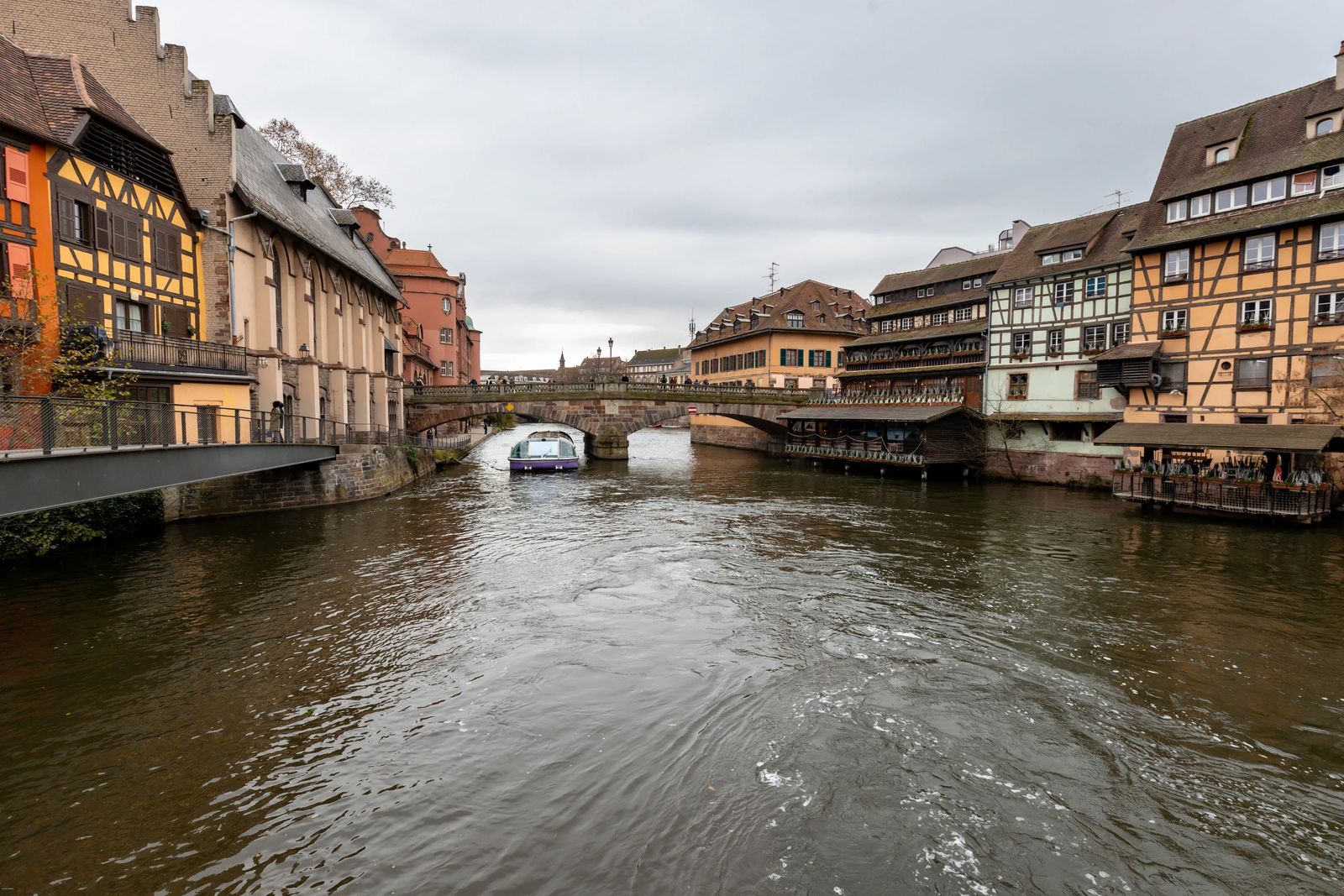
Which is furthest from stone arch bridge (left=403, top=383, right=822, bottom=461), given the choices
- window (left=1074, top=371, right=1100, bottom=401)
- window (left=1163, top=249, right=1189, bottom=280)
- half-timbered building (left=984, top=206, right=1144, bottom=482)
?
window (left=1163, top=249, right=1189, bottom=280)

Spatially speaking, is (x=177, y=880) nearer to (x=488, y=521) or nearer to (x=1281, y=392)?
(x=488, y=521)

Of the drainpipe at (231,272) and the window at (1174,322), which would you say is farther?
the window at (1174,322)

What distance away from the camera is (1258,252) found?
25000mm

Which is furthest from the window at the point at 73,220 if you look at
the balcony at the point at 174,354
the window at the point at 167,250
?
the balcony at the point at 174,354

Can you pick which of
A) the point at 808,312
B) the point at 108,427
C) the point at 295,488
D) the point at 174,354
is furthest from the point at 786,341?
the point at 108,427

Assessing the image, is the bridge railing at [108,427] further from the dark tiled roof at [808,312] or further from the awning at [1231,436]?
the dark tiled roof at [808,312]

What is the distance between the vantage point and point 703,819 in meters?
6.23

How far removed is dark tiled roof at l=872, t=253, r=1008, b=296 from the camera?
40.9m

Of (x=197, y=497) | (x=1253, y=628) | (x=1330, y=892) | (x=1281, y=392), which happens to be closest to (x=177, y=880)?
(x=1330, y=892)

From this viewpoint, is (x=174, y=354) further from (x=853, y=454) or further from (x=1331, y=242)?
(x=1331, y=242)

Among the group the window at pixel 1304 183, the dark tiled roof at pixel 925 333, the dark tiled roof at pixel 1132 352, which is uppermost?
the window at pixel 1304 183

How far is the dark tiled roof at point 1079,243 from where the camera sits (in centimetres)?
3212

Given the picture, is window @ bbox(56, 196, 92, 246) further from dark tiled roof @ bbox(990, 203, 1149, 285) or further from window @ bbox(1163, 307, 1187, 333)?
dark tiled roof @ bbox(990, 203, 1149, 285)

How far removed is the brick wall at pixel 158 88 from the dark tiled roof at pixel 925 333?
35408 millimetres
